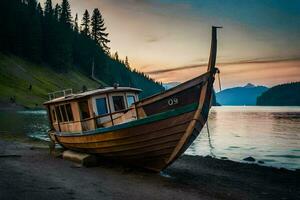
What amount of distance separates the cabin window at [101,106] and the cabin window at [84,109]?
25.6 inches

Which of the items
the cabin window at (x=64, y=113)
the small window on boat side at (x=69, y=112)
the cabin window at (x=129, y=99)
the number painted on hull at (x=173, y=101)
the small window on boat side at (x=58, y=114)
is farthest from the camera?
the small window on boat side at (x=58, y=114)

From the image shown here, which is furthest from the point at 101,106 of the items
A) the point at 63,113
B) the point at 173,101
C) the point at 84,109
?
the point at 173,101

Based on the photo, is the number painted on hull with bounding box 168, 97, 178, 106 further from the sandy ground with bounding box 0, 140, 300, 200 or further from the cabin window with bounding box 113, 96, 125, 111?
the cabin window with bounding box 113, 96, 125, 111

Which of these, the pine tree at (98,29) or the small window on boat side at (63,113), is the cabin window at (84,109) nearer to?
the small window on boat side at (63,113)

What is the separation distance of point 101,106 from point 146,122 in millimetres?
4401

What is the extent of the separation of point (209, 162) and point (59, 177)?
13.4 metres

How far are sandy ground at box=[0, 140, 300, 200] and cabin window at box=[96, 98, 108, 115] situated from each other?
2.86 m

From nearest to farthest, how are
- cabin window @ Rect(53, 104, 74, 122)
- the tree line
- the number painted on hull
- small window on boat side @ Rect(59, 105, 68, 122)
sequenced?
the number painted on hull, cabin window @ Rect(53, 104, 74, 122), small window on boat side @ Rect(59, 105, 68, 122), the tree line

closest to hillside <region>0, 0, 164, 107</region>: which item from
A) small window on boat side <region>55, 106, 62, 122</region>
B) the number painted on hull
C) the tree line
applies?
the tree line

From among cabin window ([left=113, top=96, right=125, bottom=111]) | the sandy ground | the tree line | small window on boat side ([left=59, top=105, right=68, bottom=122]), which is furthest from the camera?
the tree line

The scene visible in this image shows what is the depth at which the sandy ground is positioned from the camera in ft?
41.0

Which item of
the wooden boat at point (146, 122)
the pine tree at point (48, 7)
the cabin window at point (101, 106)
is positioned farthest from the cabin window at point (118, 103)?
the pine tree at point (48, 7)

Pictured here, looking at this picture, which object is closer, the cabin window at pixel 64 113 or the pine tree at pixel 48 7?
the cabin window at pixel 64 113

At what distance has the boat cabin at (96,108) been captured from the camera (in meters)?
19.1
